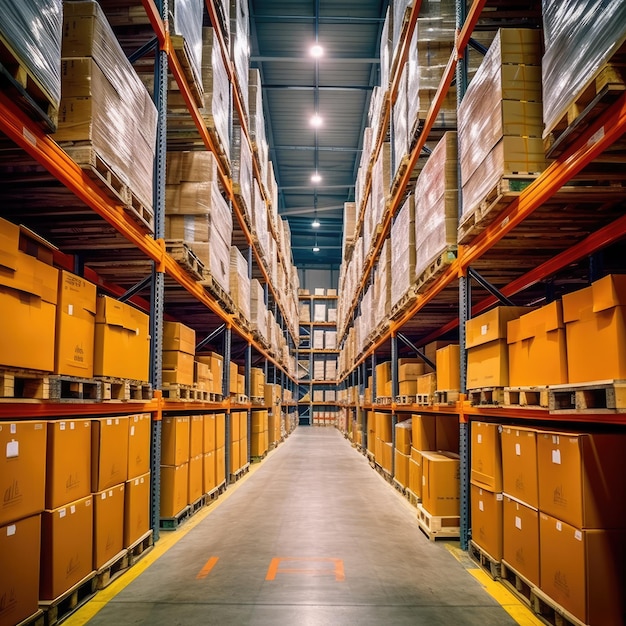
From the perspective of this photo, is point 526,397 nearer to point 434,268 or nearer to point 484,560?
point 484,560

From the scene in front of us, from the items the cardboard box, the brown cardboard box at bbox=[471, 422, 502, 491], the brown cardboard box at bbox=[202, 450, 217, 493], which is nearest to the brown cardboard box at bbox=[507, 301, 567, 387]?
the brown cardboard box at bbox=[471, 422, 502, 491]

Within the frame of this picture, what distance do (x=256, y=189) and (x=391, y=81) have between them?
10.3ft

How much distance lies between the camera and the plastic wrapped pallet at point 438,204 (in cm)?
516

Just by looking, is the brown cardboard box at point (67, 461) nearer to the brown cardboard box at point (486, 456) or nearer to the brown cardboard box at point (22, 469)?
the brown cardboard box at point (22, 469)

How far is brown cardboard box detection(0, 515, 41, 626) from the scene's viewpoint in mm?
2619

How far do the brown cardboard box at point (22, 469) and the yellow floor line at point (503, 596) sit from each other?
2907 millimetres

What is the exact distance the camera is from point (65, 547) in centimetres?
321

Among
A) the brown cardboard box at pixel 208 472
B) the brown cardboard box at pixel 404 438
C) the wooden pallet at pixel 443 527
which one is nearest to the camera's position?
the wooden pallet at pixel 443 527

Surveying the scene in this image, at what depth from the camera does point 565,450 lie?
3.07m

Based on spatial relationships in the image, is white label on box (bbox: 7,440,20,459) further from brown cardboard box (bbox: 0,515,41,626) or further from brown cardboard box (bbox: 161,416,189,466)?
brown cardboard box (bbox: 161,416,189,466)

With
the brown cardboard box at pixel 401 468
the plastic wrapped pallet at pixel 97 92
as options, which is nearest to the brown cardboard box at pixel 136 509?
the plastic wrapped pallet at pixel 97 92

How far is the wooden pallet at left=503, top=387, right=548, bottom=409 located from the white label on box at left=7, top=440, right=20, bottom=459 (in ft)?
9.73

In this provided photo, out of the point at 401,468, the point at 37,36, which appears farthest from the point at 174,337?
the point at 401,468

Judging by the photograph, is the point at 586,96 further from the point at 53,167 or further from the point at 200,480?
the point at 200,480
